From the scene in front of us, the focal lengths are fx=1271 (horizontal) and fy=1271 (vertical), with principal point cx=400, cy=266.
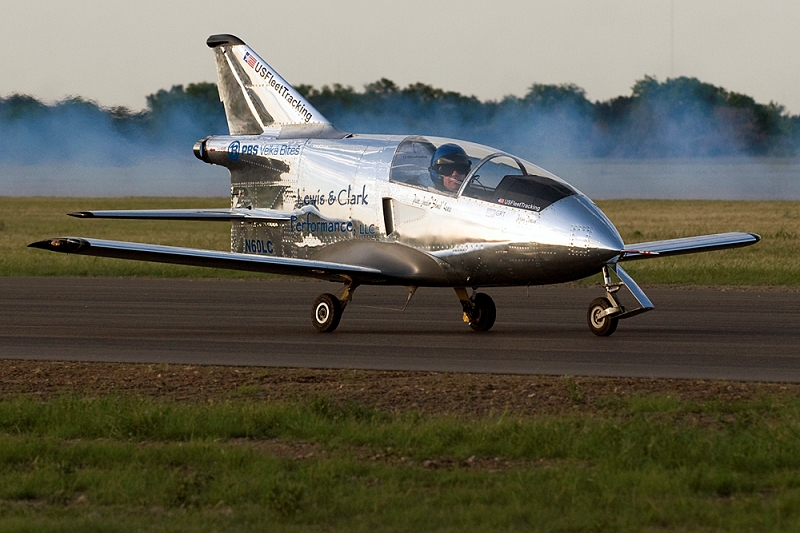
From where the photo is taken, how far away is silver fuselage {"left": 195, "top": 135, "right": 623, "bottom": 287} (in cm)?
1556

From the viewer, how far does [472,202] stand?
53.1 feet

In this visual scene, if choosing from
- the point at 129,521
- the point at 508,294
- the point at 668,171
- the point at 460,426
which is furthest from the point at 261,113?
the point at 668,171

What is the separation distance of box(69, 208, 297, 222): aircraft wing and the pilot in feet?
8.97

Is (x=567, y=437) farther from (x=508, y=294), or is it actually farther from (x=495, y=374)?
(x=508, y=294)

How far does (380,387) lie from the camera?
11992mm

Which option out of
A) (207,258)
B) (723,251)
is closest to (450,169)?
(207,258)

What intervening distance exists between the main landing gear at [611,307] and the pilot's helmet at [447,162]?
2330 millimetres

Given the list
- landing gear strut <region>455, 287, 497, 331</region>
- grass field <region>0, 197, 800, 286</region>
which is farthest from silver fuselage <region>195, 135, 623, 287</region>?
grass field <region>0, 197, 800, 286</region>

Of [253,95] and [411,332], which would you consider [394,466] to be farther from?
[253,95]

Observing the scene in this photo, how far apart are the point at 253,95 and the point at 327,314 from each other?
14.9ft

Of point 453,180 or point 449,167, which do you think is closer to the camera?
point 453,180

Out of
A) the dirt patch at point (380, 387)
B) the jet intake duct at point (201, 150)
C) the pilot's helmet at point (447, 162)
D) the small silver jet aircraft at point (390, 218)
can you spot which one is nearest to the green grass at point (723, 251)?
the small silver jet aircraft at point (390, 218)

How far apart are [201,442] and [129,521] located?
2067mm

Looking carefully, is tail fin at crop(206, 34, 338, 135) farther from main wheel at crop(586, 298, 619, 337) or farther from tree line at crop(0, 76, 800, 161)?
tree line at crop(0, 76, 800, 161)
